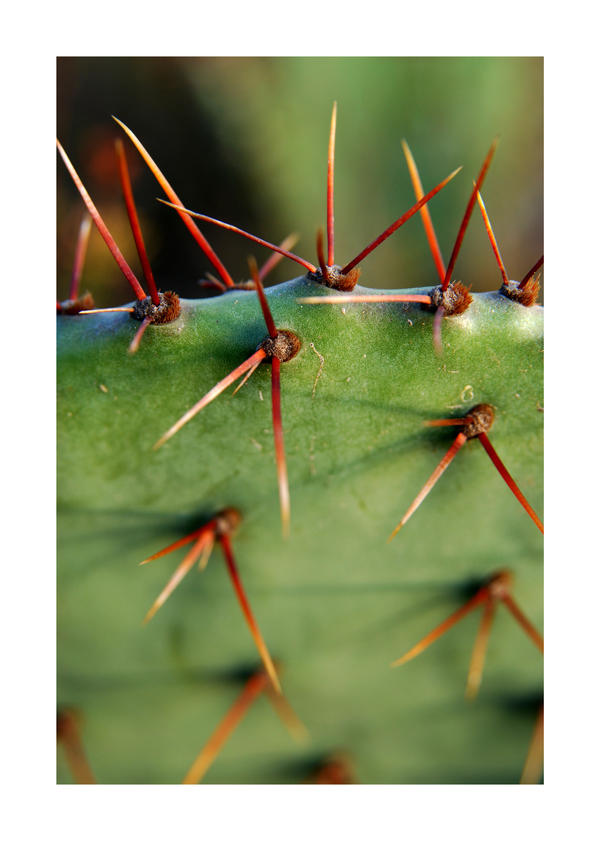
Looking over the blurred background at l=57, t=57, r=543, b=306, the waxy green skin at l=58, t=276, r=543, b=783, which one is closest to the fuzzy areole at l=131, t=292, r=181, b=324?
the waxy green skin at l=58, t=276, r=543, b=783

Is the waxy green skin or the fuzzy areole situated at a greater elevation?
the fuzzy areole

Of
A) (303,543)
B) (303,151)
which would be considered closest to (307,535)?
(303,543)

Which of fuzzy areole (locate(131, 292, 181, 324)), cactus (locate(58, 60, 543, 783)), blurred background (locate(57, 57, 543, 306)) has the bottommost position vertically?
cactus (locate(58, 60, 543, 783))

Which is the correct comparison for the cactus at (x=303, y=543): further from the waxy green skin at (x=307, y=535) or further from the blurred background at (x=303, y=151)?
the blurred background at (x=303, y=151)

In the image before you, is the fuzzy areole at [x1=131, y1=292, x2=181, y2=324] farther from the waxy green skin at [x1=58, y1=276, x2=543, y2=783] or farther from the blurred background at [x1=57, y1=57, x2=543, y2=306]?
the blurred background at [x1=57, y1=57, x2=543, y2=306]

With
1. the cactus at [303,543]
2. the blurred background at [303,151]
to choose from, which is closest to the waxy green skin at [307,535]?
the cactus at [303,543]
